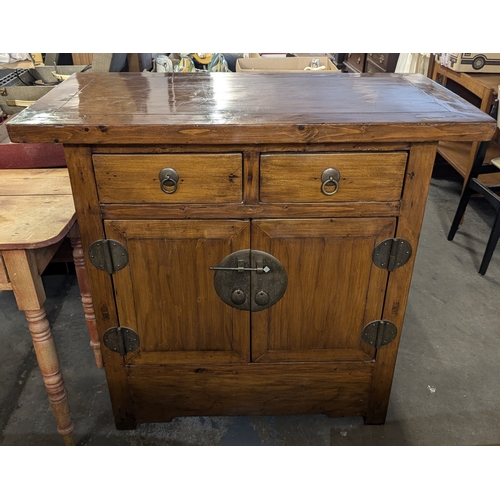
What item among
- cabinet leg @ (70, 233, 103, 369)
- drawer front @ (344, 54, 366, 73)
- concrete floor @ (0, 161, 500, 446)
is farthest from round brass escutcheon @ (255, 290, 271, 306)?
drawer front @ (344, 54, 366, 73)

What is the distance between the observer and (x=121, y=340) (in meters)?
1.41

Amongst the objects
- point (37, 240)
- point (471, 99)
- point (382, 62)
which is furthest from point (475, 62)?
point (37, 240)

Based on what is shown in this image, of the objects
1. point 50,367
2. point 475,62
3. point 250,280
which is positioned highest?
point 475,62

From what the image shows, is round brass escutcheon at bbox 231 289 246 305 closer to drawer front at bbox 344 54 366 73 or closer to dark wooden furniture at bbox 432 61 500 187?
dark wooden furniture at bbox 432 61 500 187

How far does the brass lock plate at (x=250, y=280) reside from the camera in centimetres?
129

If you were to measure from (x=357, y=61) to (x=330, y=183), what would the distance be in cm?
440

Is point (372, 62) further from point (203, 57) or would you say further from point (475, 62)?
point (203, 57)

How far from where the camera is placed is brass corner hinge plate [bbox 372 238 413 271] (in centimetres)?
128

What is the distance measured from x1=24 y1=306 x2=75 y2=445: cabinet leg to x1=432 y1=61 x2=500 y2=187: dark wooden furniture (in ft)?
7.53

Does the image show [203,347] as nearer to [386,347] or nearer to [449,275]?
[386,347]

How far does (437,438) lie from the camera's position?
1.60 m

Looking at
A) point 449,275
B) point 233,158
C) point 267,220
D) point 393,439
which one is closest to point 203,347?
point 267,220

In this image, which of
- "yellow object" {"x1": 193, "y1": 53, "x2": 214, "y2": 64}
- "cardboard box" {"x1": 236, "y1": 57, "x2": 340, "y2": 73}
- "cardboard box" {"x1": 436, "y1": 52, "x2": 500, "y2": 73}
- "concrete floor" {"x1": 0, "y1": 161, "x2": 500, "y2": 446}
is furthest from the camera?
"yellow object" {"x1": 193, "y1": 53, "x2": 214, "y2": 64}

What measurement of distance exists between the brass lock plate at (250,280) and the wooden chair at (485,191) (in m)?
1.51
